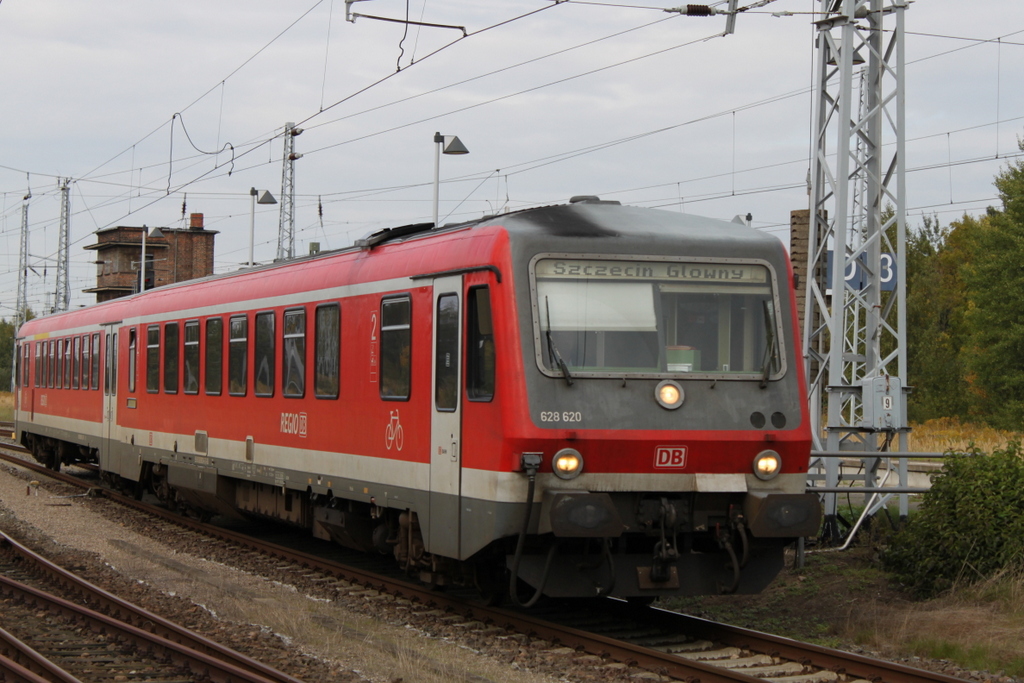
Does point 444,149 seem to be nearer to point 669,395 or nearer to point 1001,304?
point 669,395

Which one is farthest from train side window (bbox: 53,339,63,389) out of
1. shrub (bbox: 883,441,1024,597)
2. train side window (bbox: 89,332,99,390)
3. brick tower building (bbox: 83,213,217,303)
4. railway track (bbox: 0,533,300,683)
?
brick tower building (bbox: 83,213,217,303)

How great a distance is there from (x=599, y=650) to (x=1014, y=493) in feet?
13.0

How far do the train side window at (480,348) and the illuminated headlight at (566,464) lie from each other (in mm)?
646

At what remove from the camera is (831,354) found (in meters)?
13.5

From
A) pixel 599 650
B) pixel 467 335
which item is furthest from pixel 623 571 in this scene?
pixel 467 335

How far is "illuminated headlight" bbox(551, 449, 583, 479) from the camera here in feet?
28.9

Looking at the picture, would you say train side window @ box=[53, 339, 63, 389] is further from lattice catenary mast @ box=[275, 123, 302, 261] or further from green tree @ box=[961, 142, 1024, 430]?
green tree @ box=[961, 142, 1024, 430]

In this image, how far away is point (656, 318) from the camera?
363 inches

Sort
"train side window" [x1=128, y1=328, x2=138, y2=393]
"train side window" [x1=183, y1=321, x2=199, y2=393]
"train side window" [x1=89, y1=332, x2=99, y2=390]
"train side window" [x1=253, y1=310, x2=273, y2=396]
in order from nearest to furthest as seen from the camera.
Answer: "train side window" [x1=253, y1=310, x2=273, y2=396] → "train side window" [x1=183, y1=321, x2=199, y2=393] → "train side window" [x1=128, y1=328, x2=138, y2=393] → "train side window" [x1=89, y1=332, x2=99, y2=390]

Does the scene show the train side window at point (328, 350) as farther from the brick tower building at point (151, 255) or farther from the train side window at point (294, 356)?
the brick tower building at point (151, 255)

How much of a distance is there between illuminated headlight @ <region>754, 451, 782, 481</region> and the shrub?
2.24 meters

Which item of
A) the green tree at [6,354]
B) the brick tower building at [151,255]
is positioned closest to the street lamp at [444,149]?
the brick tower building at [151,255]

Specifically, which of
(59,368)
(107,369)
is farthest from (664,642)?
(59,368)

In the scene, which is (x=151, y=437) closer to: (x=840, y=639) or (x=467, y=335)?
(x=467, y=335)
